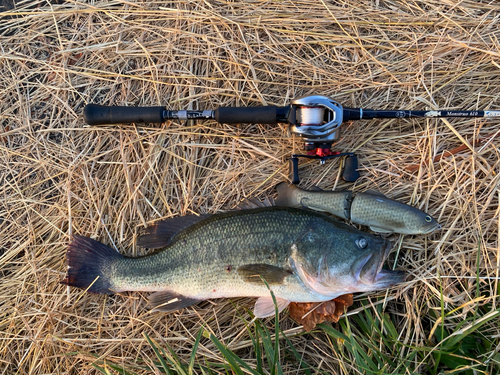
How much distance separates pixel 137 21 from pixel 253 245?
271 centimetres

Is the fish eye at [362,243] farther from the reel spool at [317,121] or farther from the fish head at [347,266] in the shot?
the reel spool at [317,121]

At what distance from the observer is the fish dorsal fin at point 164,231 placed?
3215 millimetres

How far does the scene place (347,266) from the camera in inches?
106

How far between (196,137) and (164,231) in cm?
101

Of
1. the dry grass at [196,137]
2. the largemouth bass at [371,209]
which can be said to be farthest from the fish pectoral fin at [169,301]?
the largemouth bass at [371,209]

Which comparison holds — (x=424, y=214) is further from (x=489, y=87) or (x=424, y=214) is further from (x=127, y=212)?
(x=127, y=212)

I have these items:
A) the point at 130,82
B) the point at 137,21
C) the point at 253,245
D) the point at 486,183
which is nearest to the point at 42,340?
the point at 253,245

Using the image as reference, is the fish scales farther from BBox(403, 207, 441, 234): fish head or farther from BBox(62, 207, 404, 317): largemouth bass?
BBox(403, 207, 441, 234): fish head

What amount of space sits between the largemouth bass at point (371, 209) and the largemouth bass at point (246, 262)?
19 centimetres

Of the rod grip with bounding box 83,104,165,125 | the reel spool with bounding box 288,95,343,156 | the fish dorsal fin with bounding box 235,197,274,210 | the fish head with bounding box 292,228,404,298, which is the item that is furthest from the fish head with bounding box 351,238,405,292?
the rod grip with bounding box 83,104,165,125

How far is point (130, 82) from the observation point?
3582 mm

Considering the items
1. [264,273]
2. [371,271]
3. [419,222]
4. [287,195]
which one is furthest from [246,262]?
[419,222]

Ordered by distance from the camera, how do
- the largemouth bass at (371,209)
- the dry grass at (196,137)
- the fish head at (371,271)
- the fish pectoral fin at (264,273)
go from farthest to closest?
the dry grass at (196,137), the largemouth bass at (371,209), the fish pectoral fin at (264,273), the fish head at (371,271)

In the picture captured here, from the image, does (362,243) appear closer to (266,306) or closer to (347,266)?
(347,266)
